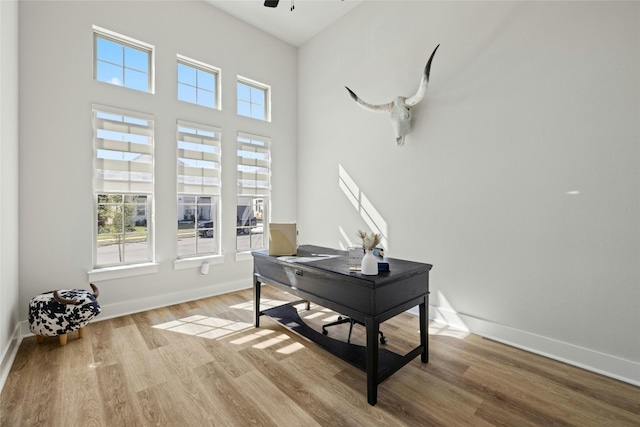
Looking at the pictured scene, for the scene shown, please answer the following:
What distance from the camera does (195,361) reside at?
2.38m

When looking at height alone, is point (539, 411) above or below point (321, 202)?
below

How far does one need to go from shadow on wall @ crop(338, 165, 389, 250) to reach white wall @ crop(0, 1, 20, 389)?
3445 mm

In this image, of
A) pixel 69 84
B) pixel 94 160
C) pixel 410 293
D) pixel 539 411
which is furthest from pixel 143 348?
pixel 539 411

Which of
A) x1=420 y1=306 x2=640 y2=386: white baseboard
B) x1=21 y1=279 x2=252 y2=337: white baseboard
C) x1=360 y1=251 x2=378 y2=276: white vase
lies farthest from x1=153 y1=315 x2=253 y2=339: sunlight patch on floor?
x1=420 y1=306 x2=640 y2=386: white baseboard

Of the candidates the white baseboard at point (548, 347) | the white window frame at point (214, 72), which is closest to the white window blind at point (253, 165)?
the white window frame at point (214, 72)

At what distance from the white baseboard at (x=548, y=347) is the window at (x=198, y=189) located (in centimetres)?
323

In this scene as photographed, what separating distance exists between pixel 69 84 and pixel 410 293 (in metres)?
4.02

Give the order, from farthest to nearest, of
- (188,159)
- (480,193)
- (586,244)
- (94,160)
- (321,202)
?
(321,202) → (188,159) → (94,160) → (480,193) → (586,244)

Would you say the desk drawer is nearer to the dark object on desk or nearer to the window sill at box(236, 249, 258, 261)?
the dark object on desk

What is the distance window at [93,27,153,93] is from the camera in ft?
10.9

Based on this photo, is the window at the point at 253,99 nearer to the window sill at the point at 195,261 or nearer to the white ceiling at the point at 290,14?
the white ceiling at the point at 290,14

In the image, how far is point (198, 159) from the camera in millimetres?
4012

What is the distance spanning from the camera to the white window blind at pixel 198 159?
388 centimetres

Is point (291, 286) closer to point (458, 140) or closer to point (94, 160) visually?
point (458, 140)
